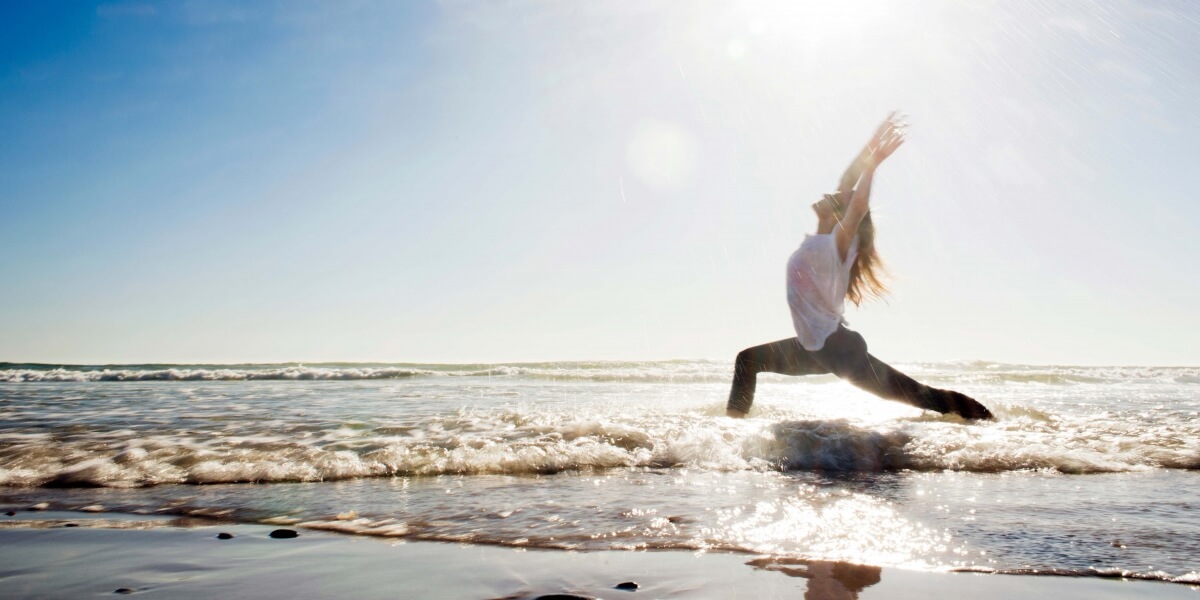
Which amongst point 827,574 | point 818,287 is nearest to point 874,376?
point 818,287

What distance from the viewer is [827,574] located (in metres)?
2.02

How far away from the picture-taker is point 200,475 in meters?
3.84

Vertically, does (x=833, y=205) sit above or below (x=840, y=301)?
above

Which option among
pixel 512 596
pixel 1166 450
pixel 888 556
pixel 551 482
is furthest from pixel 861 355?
pixel 512 596

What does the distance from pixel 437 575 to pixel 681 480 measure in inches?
73.6

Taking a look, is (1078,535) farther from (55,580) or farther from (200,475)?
(200,475)

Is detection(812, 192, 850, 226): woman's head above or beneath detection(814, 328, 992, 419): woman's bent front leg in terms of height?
above

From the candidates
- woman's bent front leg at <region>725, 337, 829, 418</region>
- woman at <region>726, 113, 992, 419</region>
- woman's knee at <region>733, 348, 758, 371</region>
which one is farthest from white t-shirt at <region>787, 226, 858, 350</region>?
woman's knee at <region>733, 348, 758, 371</region>

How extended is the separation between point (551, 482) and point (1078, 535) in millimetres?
2414

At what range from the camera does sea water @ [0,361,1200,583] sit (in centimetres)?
241

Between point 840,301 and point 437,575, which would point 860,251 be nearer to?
point 840,301

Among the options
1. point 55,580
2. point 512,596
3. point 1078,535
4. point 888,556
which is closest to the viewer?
point 512,596

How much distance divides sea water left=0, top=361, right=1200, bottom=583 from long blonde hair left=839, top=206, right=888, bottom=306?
1.21 metres

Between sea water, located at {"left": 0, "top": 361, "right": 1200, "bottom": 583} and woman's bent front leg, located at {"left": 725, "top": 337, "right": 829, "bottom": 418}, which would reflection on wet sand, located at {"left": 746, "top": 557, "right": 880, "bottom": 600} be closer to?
sea water, located at {"left": 0, "top": 361, "right": 1200, "bottom": 583}
